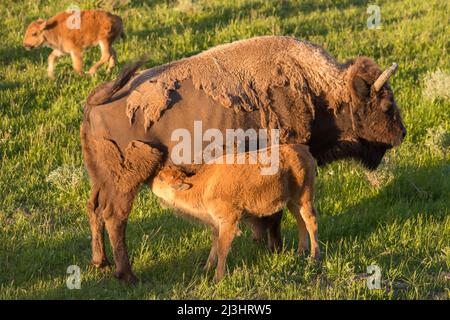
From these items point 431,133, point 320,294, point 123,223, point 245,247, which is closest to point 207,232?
point 245,247

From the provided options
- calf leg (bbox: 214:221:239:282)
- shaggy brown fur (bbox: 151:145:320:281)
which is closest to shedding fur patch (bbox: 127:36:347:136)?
shaggy brown fur (bbox: 151:145:320:281)

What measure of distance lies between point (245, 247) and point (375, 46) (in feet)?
23.7

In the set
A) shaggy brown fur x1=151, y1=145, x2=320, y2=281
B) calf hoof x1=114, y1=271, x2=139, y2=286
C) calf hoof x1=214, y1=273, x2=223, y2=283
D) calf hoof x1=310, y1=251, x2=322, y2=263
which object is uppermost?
shaggy brown fur x1=151, y1=145, x2=320, y2=281

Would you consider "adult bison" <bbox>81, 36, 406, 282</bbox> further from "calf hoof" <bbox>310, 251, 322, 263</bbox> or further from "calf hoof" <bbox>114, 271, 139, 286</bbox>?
"calf hoof" <bbox>310, 251, 322, 263</bbox>

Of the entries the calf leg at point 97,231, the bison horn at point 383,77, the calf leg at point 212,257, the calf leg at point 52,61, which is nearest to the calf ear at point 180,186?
the calf leg at point 212,257

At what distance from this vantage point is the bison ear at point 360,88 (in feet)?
28.5

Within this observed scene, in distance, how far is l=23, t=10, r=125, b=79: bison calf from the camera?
1398 cm

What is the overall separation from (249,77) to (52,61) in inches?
255

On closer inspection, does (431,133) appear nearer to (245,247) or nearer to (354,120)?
(354,120)

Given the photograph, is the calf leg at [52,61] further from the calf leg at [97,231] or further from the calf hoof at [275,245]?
the calf hoof at [275,245]

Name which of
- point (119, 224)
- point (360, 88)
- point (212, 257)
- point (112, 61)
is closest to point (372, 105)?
point (360, 88)

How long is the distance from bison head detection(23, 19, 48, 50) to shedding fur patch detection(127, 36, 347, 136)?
6.37 metres

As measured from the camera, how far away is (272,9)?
1650 cm

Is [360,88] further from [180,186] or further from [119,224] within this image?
[119,224]
